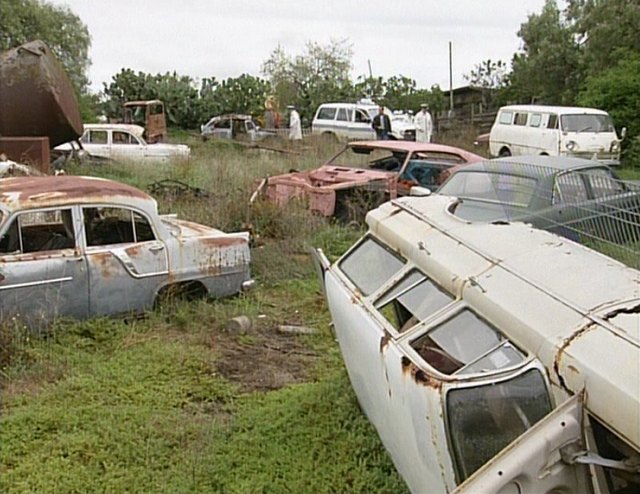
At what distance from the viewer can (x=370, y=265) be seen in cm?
411

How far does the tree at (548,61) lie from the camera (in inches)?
1058

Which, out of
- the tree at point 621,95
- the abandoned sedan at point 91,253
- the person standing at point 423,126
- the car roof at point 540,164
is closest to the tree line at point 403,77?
the tree at point 621,95

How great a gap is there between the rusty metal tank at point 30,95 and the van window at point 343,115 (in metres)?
11.7

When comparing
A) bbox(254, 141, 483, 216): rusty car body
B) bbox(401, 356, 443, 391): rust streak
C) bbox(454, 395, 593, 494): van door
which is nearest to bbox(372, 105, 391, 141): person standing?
bbox(254, 141, 483, 216): rusty car body

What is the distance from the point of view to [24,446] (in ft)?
14.3

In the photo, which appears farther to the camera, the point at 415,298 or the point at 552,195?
the point at 552,195

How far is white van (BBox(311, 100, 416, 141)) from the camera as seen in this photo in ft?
76.1

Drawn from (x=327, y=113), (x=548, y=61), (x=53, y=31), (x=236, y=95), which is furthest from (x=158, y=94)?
(x=548, y=61)

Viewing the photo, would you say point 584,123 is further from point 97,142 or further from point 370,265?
point 370,265

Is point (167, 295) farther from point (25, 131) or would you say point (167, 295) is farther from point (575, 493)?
point (25, 131)

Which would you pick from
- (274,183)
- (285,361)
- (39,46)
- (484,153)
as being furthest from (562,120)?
(285,361)

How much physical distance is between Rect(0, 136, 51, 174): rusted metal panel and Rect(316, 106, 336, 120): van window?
42.4 ft

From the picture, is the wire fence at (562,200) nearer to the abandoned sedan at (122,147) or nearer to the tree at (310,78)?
the abandoned sedan at (122,147)

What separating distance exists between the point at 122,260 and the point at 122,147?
1194cm
